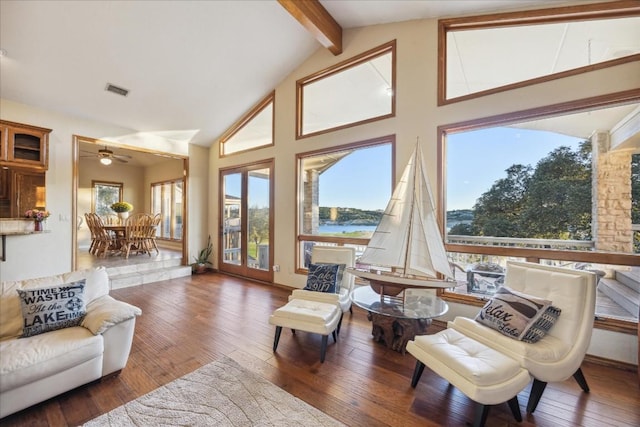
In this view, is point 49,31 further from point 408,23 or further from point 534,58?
point 534,58

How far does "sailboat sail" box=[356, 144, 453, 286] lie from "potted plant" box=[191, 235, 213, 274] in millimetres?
4375

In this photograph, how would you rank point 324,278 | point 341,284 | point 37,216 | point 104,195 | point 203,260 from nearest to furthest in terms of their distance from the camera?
1. point 324,278
2. point 341,284
3. point 37,216
4. point 203,260
5. point 104,195

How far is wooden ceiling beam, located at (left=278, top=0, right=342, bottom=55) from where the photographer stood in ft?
10.3

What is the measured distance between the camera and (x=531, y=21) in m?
2.84

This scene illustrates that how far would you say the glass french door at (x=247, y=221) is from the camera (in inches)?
201

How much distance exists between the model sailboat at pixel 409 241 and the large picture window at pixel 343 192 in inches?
33.4

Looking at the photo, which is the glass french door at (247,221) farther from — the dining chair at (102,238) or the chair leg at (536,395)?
the chair leg at (536,395)

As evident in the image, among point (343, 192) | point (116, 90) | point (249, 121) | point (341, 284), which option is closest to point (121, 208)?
point (116, 90)

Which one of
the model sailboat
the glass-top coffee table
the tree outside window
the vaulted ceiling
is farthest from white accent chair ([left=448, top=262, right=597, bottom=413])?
the tree outside window

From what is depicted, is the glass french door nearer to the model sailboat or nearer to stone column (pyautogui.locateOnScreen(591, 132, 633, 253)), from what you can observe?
the model sailboat

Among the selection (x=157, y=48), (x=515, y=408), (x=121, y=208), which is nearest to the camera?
(x=515, y=408)

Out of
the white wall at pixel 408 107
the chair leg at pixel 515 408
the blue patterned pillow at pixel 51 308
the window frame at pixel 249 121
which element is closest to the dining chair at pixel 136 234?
the window frame at pixel 249 121

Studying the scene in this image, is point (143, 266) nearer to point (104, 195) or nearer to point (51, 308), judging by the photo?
point (51, 308)

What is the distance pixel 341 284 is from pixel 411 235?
1046 millimetres
